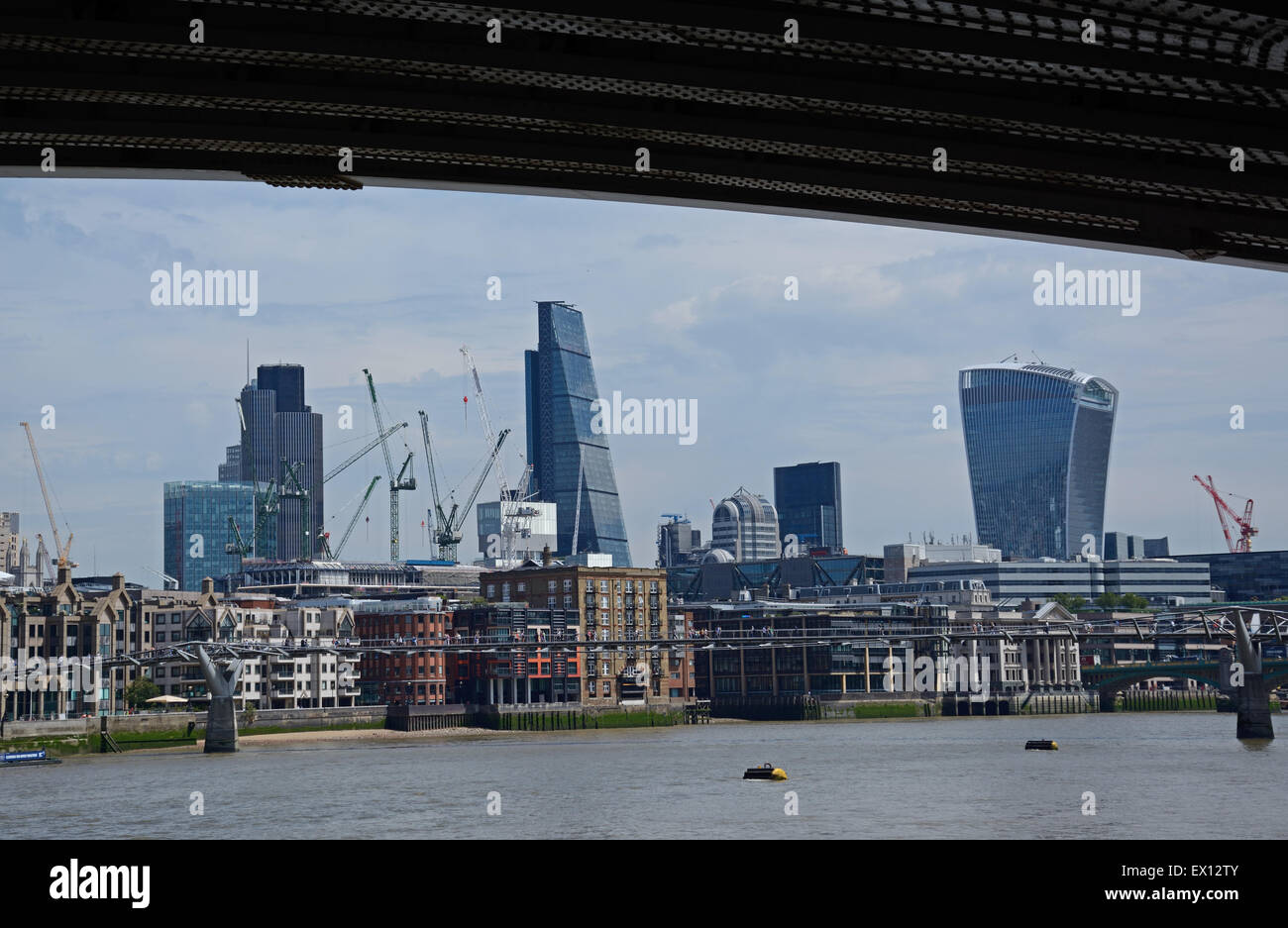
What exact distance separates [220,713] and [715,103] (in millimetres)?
92044

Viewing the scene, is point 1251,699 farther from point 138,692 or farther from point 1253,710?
point 138,692

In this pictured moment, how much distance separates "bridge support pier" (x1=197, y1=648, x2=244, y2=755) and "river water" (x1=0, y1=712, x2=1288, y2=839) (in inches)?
62.2

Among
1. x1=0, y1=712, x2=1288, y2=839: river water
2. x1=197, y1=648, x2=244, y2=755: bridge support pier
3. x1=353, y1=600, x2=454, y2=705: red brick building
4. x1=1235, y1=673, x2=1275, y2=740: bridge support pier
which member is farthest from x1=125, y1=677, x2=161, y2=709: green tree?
x1=1235, y1=673, x2=1275, y2=740: bridge support pier

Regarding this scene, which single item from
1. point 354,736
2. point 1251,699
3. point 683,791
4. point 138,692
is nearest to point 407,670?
point 354,736

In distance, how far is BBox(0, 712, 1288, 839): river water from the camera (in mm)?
48875

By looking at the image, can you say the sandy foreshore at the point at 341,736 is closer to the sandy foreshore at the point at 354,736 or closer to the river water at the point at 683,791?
the sandy foreshore at the point at 354,736

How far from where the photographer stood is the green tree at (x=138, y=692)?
406ft

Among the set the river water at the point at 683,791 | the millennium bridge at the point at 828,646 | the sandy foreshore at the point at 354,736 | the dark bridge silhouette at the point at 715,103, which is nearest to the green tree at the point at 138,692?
the millennium bridge at the point at 828,646

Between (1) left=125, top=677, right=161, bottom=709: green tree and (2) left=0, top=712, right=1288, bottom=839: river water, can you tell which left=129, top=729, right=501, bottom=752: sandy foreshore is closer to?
(2) left=0, top=712, right=1288, bottom=839: river water

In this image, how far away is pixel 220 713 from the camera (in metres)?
103

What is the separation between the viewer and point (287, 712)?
12788cm

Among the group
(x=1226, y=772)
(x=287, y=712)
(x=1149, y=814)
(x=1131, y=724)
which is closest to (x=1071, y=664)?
(x=1131, y=724)
